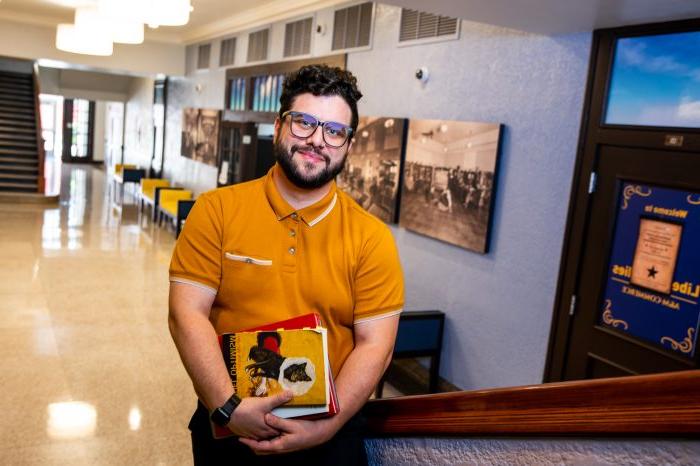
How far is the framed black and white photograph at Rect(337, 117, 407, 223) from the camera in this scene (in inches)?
230

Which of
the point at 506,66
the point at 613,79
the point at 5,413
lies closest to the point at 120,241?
the point at 5,413

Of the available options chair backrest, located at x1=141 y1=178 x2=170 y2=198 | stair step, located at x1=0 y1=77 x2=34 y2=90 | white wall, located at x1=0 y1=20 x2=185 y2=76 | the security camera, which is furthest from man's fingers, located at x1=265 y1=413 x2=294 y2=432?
stair step, located at x1=0 y1=77 x2=34 y2=90

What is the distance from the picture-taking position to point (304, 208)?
162cm

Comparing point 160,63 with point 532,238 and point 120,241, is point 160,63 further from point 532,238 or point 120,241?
point 532,238

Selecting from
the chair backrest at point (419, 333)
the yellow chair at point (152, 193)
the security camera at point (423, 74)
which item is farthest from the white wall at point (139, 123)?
the chair backrest at point (419, 333)

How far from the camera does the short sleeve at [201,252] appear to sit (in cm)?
153

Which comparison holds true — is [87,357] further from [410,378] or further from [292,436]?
[292,436]

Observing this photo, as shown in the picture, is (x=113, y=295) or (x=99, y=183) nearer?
(x=113, y=295)

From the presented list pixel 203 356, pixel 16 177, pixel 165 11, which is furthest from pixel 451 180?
pixel 16 177

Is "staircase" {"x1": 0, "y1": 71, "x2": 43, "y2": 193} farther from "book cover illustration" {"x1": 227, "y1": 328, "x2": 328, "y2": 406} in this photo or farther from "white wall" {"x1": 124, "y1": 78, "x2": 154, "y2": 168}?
"book cover illustration" {"x1": 227, "y1": 328, "x2": 328, "y2": 406}

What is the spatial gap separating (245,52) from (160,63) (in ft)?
13.1

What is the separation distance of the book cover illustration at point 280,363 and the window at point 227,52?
9.94m

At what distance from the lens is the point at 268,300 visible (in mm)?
1564

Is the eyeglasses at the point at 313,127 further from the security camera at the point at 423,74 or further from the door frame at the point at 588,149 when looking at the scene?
the security camera at the point at 423,74
